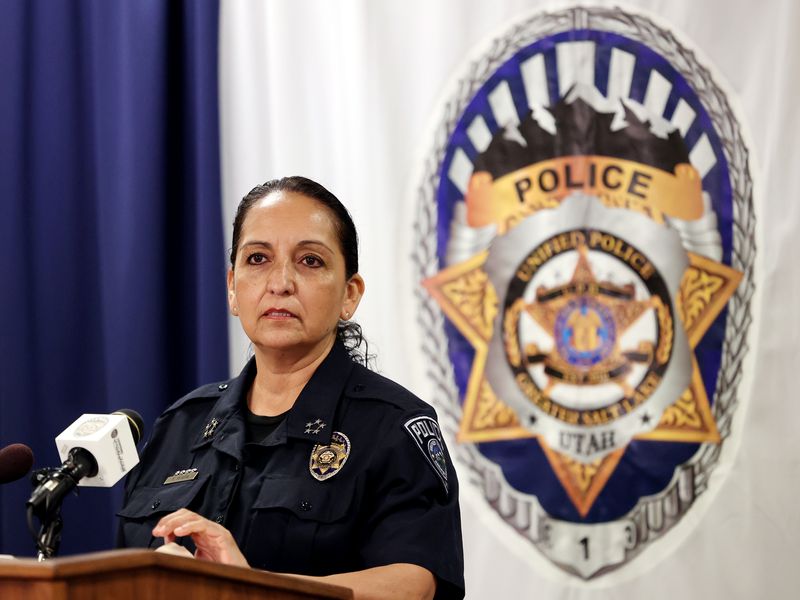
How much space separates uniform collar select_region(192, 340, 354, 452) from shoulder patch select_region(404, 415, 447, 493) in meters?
0.13

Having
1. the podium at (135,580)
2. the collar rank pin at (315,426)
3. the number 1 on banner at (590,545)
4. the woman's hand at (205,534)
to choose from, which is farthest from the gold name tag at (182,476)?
the number 1 on banner at (590,545)

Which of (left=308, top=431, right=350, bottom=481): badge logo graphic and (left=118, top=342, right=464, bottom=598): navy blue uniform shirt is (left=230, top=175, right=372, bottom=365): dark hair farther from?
(left=308, top=431, right=350, bottom=481): badge logo graphic

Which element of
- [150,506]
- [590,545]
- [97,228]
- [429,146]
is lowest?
[590,545]

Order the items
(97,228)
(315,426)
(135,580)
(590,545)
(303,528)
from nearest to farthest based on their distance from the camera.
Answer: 1. (135,580)
2. (303,528)
3. (315,426)
4. (590,545)
5. (97,228)

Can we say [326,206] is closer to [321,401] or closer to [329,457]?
[321,401]

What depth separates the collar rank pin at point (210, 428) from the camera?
1766 mm

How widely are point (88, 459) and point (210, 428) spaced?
1.26 feet

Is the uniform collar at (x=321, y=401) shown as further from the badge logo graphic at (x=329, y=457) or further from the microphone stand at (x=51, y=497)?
the microphone stand at (x=51, y=497)

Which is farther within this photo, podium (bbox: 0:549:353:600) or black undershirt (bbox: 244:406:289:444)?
black undershirt (bbox: 244:406:289:444)

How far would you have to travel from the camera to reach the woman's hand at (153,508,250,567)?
138cm

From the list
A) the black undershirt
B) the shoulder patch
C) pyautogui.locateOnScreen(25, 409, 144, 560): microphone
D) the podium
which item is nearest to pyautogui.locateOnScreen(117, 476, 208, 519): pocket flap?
the black undershirt

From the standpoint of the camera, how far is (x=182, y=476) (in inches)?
68.6

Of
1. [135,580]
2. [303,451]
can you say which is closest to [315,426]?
[303,451]

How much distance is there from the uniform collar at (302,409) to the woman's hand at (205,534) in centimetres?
28
